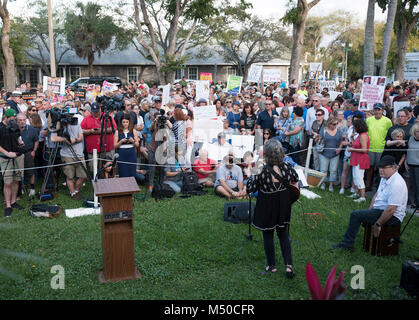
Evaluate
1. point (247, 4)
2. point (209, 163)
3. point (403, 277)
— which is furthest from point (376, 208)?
point (247, 4)

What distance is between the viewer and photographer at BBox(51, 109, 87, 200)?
24.8ft

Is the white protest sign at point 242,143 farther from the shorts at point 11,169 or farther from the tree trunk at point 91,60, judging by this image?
the tree trunk at point 91,60

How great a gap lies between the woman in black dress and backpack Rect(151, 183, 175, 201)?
137 inches

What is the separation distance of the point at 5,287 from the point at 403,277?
15.0 ft

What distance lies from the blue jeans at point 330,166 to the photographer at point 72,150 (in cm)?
518

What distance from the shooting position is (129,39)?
3259cm

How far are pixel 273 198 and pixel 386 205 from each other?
5.98 feet

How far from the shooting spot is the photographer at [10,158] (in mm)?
6934

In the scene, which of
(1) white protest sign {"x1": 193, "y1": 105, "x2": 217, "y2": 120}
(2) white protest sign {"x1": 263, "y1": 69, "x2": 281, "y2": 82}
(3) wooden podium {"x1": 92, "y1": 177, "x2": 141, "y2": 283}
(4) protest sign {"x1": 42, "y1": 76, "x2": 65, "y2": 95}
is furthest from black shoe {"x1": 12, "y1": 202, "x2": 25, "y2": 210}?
(2) white protest sign {"x1": 263, "y1": 69, "x2": 281, "y2": 82}

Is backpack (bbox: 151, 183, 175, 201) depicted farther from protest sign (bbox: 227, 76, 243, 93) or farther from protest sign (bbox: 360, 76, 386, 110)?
protest sign (bbox: 227, 76, 243, 93)

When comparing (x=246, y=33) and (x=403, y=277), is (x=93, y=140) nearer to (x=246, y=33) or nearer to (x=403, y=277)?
(x=403, y=277)

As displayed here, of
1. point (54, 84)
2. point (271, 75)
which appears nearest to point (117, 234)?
point (54, 84)

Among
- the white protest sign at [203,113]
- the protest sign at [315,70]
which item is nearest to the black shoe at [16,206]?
the white protest sign at [203,113]

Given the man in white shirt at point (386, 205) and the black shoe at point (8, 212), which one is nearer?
the man in white shirt at point (386, 205)
